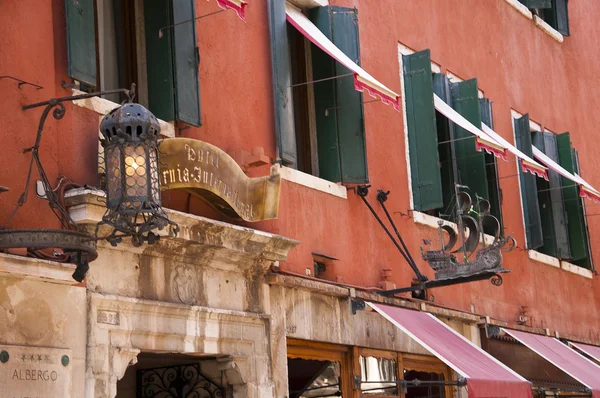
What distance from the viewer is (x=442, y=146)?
12.4m

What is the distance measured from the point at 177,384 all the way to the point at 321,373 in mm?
1438

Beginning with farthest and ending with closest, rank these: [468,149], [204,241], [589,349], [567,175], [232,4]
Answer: [589,349], [567,175], [468,149], [204,241], [232,4]

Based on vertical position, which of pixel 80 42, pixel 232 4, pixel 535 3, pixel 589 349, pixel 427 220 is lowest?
pixel 589 349

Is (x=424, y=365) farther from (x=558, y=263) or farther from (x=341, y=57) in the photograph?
(x=558, y=263)

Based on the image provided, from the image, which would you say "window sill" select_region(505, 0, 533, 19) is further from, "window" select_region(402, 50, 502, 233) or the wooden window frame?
the wooden window frame

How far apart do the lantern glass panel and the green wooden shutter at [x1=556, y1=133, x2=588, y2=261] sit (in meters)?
9.09

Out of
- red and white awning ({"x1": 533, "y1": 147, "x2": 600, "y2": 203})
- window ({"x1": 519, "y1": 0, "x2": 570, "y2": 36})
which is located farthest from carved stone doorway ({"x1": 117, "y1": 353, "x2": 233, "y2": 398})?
window ({"x1": 519, "y1": 0, "x2": 570, "y2": 36})

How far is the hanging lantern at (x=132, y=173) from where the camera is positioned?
6.37 metres

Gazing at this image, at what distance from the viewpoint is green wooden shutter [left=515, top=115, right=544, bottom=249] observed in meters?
13.7

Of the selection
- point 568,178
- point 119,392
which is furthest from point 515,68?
point 119,392

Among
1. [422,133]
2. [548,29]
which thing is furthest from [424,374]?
[548,29]

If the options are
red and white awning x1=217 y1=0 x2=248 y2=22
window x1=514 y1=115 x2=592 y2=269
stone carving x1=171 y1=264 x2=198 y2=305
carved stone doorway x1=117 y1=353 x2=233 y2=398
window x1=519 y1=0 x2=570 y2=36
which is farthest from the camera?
window x1=519 y1=0 x2=570 y2=36

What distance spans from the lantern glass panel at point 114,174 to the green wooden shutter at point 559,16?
36.3 ft

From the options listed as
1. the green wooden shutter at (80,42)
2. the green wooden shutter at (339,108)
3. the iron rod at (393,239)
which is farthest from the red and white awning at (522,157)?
the green wooden shutter at (80,42)
